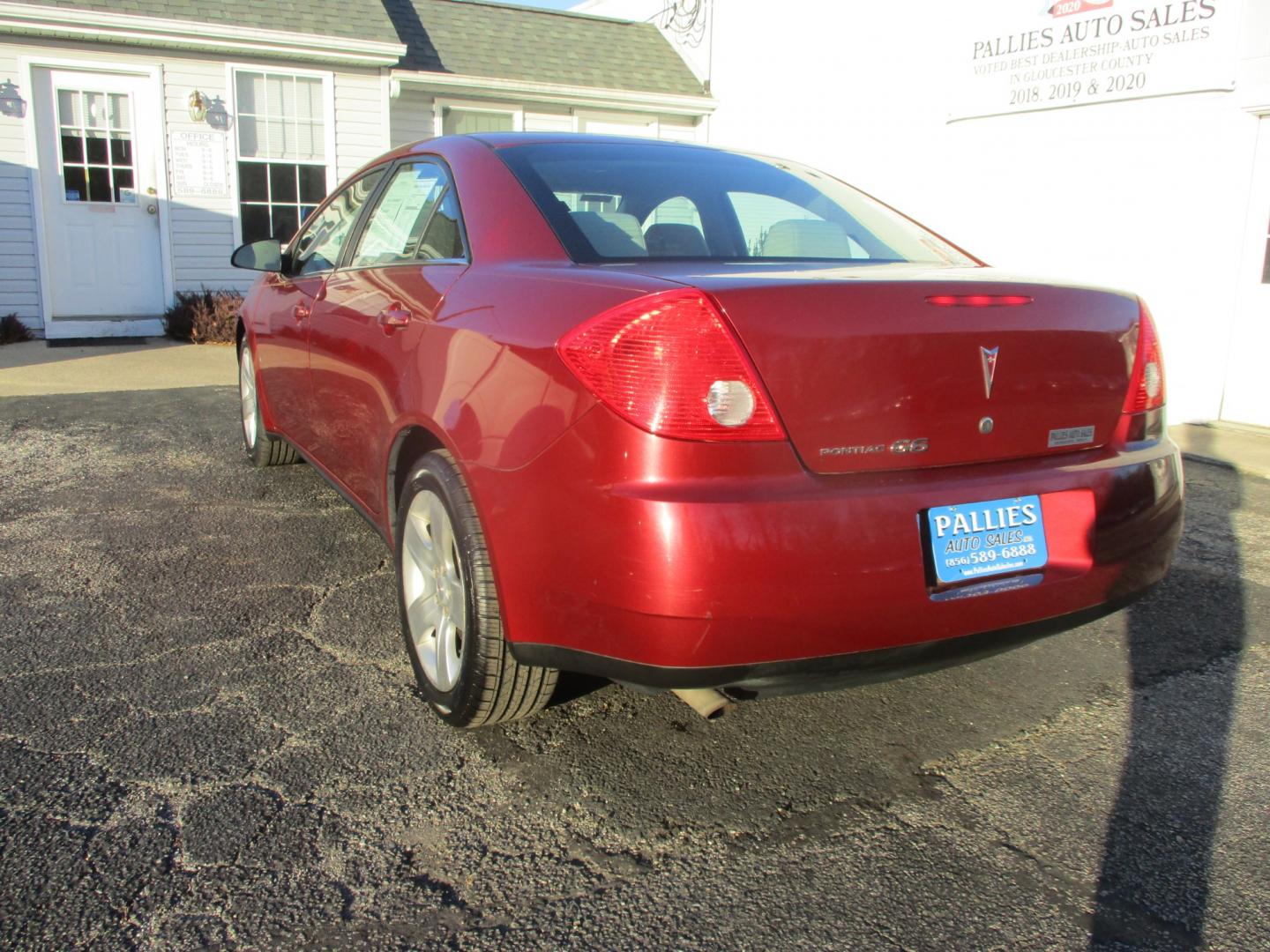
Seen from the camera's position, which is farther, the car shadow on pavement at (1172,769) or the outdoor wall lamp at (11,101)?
the outdoor wall lamp at (11,101)

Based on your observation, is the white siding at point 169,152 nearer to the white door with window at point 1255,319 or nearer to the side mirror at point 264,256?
the side mirror at point 264,256

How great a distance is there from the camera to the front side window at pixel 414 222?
306cm

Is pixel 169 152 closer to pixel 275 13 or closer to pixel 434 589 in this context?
pixel 275 13

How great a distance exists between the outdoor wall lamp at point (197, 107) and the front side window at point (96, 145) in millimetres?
583

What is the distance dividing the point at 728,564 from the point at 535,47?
12886 mm

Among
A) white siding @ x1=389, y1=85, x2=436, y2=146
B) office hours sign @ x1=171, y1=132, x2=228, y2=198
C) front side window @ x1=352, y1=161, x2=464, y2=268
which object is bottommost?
front side window @ x1=352, y1=161, x2=464, y2=268

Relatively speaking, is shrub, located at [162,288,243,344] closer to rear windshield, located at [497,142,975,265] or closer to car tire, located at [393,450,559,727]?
rear windshield, located at [497,142,975,265]

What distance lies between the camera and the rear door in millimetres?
2920

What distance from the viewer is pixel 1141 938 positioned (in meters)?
1.98

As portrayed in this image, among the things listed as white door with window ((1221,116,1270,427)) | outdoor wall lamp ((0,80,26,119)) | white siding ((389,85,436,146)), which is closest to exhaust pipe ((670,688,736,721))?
white door with window ((1221,116,1270,427))

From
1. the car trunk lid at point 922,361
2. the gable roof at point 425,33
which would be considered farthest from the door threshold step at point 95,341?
the car trunk lid at point 922,361

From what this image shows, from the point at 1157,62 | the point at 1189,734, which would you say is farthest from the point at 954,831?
the point at 1157,62

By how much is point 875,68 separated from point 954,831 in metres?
9.84

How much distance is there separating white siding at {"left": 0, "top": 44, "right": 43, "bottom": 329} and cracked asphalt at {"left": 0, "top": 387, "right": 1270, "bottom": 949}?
8.08 meters
